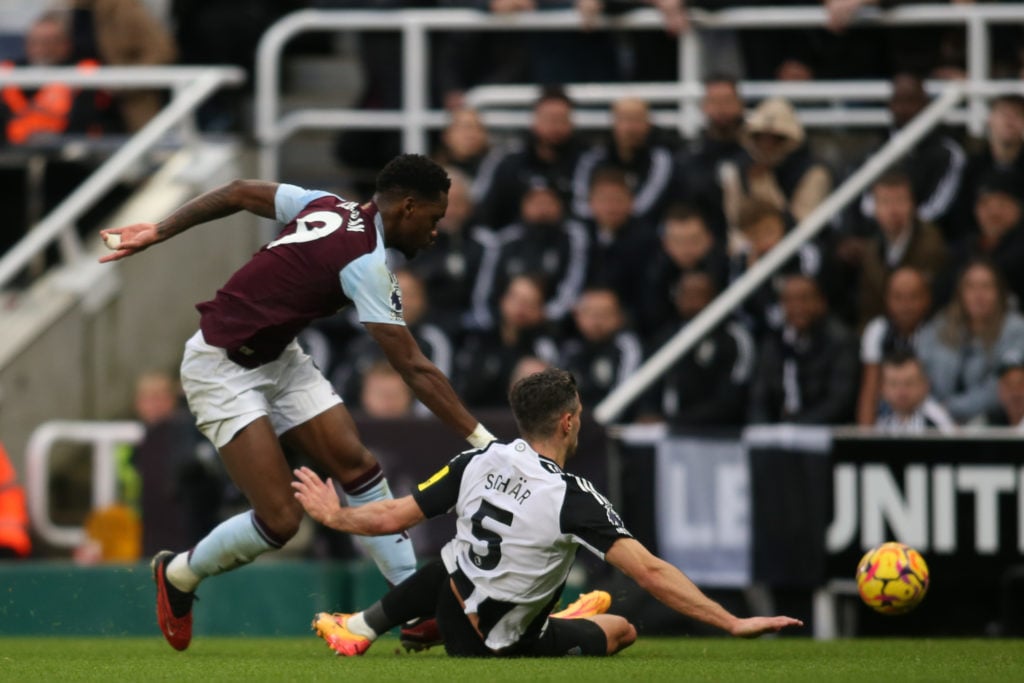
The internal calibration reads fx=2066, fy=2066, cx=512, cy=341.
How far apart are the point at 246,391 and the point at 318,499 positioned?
1.01m

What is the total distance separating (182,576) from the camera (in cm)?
869

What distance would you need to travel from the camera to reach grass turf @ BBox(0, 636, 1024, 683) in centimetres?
743

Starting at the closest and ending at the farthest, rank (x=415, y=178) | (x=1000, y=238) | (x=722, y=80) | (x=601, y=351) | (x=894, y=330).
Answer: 1. (x=415, y=178)
2. (x=894, y=330)
3. (x=1000, y=238)
4. (x=601, y=351)
5. (x=722, y=80)

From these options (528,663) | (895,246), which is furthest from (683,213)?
(528,663)

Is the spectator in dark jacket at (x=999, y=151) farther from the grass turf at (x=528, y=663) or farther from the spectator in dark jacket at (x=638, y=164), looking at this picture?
the grass turf at (x=528, y=663)

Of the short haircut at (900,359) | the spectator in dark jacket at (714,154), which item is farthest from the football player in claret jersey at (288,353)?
the spectator in dark jacket at (714,154)

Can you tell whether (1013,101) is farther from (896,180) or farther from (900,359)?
(900,359)

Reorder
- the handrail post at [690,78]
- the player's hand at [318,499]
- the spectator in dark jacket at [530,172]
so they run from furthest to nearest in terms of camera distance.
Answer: the handrail post at [690,78], the spectator in dark jacket at [530,172], the player's hand at [318,499]

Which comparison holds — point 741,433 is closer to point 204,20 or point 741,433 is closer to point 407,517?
point 407,517

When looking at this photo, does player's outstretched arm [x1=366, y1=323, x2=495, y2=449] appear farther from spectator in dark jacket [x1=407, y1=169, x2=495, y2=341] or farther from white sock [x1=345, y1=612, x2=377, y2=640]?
spectator in dark jacket [x1=407, y1=169, x2=495, y2=341]

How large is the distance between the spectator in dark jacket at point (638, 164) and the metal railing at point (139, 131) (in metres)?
2.88

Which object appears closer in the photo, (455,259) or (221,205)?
(221,205)

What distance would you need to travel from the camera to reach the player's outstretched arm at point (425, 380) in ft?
26.6

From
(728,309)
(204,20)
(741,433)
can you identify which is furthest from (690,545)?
(204,20)
